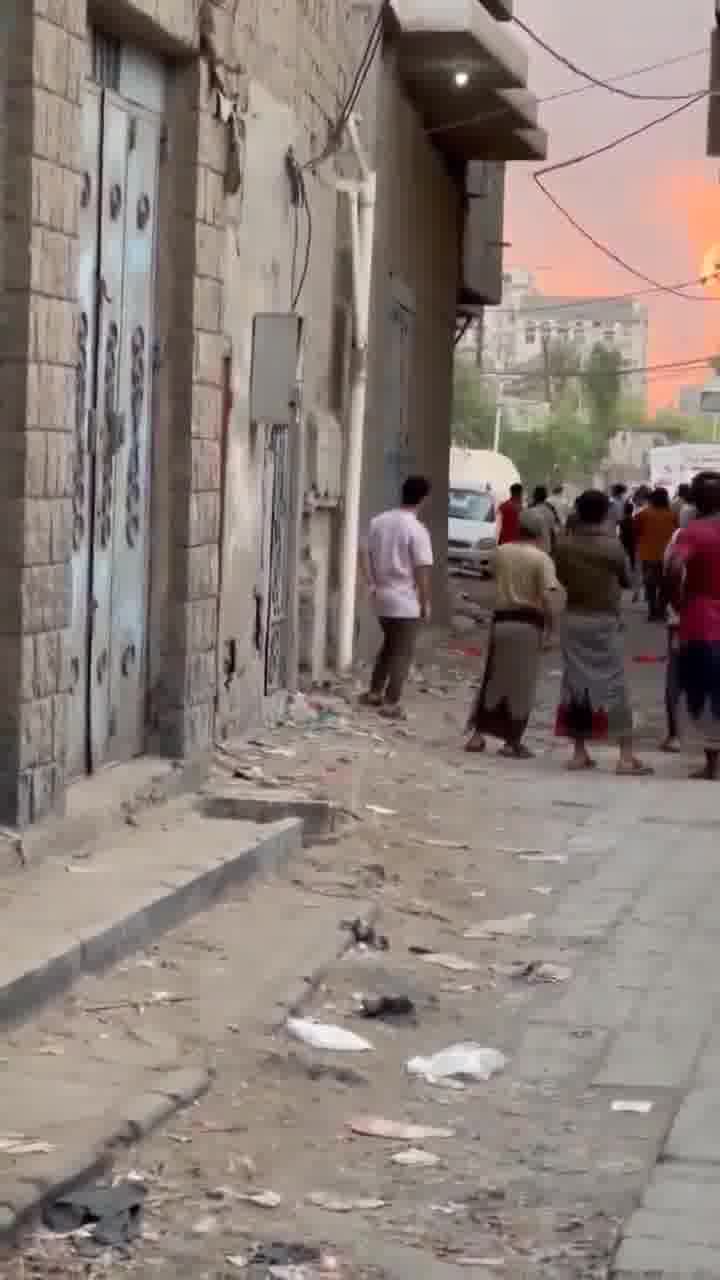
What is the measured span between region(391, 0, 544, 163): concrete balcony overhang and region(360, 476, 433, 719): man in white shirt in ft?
16.4

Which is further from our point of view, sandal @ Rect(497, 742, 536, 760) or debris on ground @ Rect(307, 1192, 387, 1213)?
sandal @ Rect(497, 742, 536, 760)

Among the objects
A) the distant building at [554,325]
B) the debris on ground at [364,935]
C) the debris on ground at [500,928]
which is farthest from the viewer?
the distant building at [554,325]

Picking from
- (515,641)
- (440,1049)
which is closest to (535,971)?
(440,1049)

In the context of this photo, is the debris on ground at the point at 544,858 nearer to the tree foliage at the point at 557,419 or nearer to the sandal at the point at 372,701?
the sandal at the point at 372,701

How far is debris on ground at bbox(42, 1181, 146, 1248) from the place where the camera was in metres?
5.28

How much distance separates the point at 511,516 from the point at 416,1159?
64.8ft

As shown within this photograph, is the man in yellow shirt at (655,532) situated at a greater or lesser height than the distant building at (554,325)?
lesser

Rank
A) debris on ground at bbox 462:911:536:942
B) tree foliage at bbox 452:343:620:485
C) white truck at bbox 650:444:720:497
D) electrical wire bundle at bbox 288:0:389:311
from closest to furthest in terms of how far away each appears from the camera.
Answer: debris on ground at bbox 462:911:536:942 → electrical wire bundle at bbox 288:0:389:311 → white truck at bbox 650:444:720:497 → tree foliage at bbox 452:343:620:485

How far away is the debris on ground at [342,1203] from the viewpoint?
565cm

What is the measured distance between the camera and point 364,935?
8.83m

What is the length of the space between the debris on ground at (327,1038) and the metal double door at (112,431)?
264cm

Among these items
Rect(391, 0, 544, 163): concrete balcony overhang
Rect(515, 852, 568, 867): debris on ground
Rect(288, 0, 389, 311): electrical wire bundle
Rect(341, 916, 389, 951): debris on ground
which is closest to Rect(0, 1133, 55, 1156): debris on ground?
Rect(341, 916, 389, 951): debris on ground

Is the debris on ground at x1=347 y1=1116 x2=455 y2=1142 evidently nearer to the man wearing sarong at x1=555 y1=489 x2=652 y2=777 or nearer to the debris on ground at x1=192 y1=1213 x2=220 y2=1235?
the debris on ground at x1=192 y1=1213 x2=220 y2=1235

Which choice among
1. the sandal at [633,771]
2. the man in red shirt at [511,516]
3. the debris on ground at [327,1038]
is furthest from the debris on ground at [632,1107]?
the man in red shirt at [511,516]
